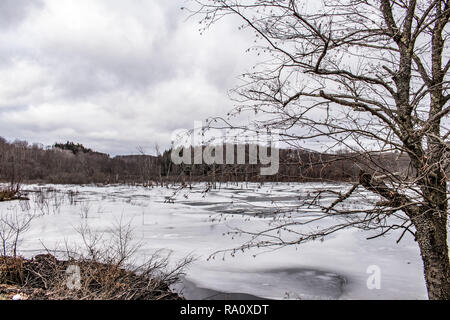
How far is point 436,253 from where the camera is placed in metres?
3.69

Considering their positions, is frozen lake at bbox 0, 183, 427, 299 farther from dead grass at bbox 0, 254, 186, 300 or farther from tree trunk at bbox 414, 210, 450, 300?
tree trunk at bbox 414, 210, 450, 300

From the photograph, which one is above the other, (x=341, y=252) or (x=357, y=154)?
(x=357, y=154)

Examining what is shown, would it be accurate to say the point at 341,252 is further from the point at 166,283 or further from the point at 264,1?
the point at 264,1

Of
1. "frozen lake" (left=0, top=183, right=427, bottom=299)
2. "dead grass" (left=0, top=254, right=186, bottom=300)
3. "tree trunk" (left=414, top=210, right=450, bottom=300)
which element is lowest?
"frozen lake" (left=0, top=183, right=427, bottom=299)

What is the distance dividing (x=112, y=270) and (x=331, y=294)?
3965 millimetres

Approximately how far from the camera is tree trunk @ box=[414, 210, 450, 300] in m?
3.65

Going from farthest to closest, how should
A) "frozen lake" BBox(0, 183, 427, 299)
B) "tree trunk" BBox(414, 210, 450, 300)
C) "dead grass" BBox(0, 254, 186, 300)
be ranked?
1. "frozen lake" BBox(0, 183, 427, 299)
2. "dead grass" BBox(0, 254, 186, 300)
3. "tree trunk" BBox(414, 210, 450, 300)

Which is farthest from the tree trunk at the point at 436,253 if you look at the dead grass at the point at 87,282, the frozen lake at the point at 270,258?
the dead grass at the point at 87,282

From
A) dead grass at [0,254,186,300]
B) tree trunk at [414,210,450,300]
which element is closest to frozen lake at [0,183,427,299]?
dead grass at [0,254,186,300]

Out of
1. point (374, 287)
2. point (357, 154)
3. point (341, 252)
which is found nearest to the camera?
point (357, 154)

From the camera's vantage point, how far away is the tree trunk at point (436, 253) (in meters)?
3.65

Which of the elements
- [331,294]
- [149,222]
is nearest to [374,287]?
[331,294]

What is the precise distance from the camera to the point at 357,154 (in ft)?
10.8

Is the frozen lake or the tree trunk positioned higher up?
the tree trunk
